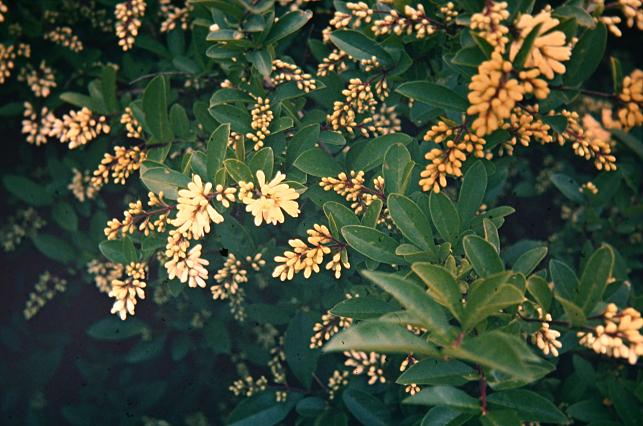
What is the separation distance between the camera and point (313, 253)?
1.69 meters

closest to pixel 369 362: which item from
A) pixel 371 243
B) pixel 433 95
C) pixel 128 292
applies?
pixel 371 243

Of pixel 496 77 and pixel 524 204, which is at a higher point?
pixel 496 77

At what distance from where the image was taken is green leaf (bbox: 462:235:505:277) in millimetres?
1578

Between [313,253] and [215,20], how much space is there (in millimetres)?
907

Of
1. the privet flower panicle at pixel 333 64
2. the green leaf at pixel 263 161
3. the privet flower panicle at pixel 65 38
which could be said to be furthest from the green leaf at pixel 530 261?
the privet flower panicle at pixel 65 38

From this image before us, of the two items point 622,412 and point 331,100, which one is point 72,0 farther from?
point 622,412

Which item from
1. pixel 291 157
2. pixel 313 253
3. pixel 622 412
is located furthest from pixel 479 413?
pixel 291 157

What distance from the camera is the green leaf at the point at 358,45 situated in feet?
6.41

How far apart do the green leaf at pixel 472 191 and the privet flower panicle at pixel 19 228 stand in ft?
7.38

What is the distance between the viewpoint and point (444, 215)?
1.74 metres

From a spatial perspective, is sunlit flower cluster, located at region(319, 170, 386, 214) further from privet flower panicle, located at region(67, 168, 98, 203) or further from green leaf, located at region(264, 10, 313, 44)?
privet flower panicle, located at region(67, 168, 98, 203)

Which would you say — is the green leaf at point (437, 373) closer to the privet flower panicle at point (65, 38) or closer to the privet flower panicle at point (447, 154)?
the privet flower panicle at point (447, 154)

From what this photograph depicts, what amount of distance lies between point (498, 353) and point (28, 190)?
249 centimetres

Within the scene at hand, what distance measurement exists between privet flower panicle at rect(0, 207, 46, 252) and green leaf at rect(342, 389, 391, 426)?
74.0 inches
